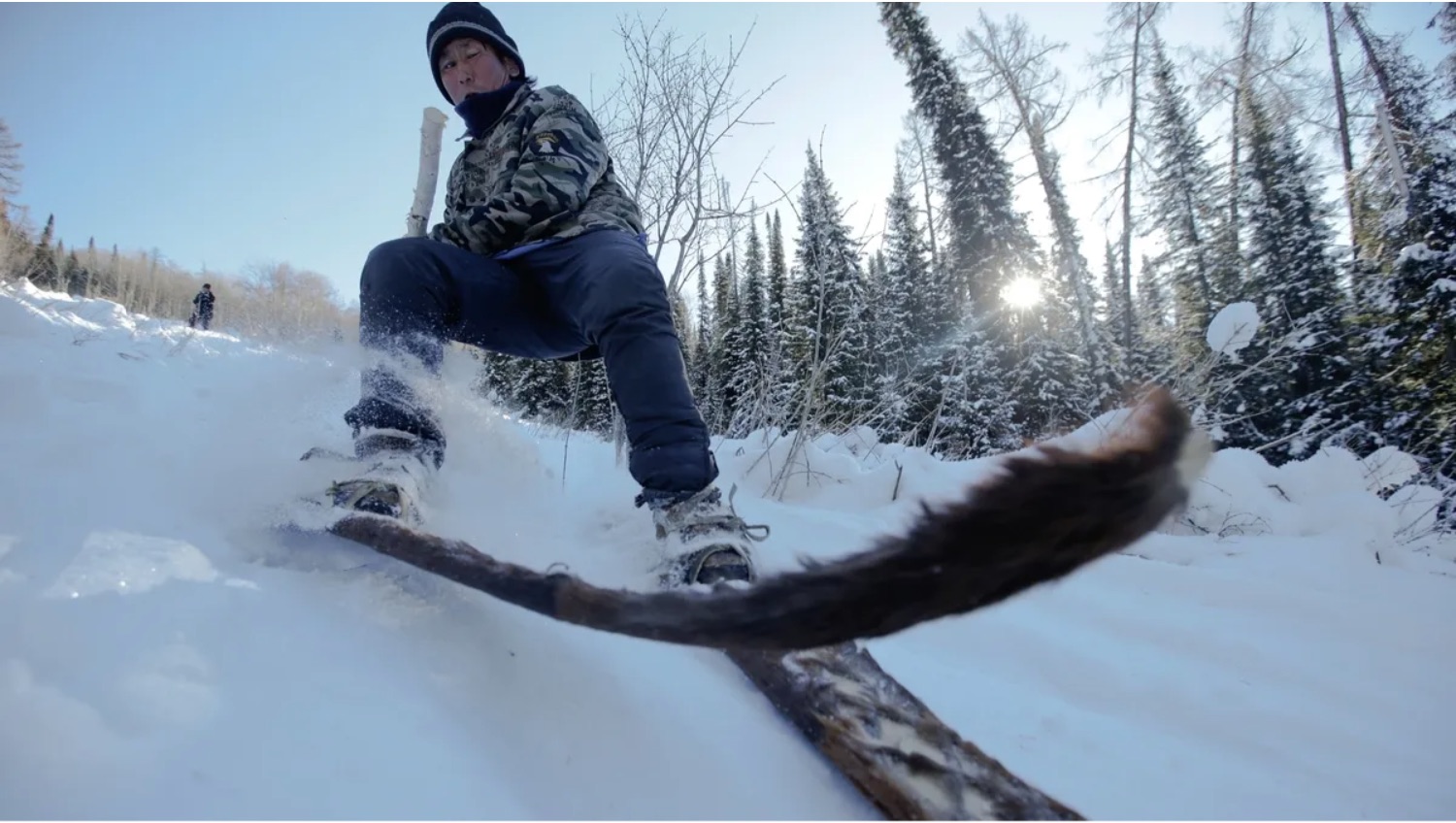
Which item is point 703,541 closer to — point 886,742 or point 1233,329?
point 886,742

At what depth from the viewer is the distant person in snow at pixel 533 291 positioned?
1376 millimetres

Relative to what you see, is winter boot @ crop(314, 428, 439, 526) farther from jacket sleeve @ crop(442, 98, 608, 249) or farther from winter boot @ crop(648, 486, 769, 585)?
jacket sleeve @ crop(442, 98, 608, 249)

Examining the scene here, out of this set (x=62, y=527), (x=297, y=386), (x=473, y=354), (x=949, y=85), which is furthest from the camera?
(x=949, y=85)

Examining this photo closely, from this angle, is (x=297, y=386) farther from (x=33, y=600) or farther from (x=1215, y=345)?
(x=1215, y=345)

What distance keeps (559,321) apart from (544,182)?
1.17 ft

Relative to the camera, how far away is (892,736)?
73 cm

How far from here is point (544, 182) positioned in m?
1.68

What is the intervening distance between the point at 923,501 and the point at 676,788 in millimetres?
404

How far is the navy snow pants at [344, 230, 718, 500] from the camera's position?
1.43 metres

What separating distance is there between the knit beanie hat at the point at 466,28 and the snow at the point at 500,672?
114 cm

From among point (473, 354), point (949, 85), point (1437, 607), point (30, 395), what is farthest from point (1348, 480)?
point (949, 85)

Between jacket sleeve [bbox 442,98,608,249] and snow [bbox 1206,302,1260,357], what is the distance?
9.21 feet

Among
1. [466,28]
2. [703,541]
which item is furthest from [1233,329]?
[466,28]

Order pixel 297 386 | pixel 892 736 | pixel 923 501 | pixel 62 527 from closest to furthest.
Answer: pixel 923 501
pixel 892 736
pixel 62 527
pixel 297 386
